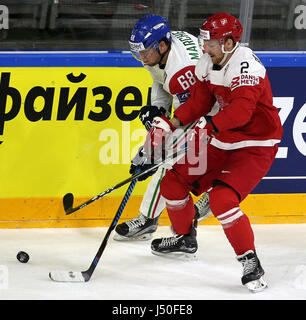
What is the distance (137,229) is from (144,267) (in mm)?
503

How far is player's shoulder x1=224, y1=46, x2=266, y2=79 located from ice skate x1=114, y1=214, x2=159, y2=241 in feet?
3.92

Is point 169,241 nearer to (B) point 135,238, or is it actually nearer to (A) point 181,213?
(A) point 181,213

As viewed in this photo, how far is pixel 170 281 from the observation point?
11.8 feet

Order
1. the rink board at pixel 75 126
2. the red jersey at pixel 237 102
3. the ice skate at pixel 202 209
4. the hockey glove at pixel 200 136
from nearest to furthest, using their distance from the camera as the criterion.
Result: the red jersey at pixel 237 102 → the hockey glove at pixel 200 136 → the ice skate at pixel 202 209 → the rink board at pixel 75 126

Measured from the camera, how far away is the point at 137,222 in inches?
170

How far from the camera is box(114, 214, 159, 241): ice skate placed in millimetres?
4305

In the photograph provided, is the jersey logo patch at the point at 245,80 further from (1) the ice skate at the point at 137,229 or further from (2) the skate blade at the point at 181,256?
(1) the ice skate at the point at 137,229

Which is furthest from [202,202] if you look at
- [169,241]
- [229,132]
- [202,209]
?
[229,132]

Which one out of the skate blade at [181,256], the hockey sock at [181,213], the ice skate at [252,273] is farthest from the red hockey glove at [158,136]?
the ice skate at [252,273]

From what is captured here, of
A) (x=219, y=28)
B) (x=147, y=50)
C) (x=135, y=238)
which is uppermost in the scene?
(x=219, y=28)

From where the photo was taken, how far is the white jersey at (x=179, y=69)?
3834 mm

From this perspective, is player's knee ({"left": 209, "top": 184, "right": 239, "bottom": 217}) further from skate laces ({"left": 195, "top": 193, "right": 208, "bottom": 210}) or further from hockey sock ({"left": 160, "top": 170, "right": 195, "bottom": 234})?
skate laces ({"left": 195, "top": 193, "right": 208, "bottom": 210})

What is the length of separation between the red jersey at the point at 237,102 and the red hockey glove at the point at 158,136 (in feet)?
0.29

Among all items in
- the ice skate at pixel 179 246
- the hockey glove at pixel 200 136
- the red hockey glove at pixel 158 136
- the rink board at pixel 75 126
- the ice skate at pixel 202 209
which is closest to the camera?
the hockey glove at pixel 200 136
